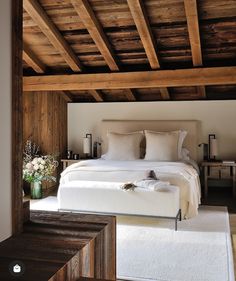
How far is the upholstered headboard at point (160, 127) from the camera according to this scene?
6.46 m

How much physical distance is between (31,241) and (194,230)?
272cm

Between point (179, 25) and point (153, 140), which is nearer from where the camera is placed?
point (179, 25)

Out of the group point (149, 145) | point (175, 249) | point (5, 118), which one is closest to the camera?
point (5, 118)

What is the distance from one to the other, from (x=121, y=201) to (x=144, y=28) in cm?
227

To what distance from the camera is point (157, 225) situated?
424 cm

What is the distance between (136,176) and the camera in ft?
15.6

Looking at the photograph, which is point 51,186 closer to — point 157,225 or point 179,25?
point 157,225

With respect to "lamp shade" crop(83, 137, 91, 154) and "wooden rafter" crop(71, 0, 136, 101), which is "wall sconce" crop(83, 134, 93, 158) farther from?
"wooden rafter" crop(71, 0, 136, 101)

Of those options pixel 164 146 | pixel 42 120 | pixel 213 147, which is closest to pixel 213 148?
pixel 213 147

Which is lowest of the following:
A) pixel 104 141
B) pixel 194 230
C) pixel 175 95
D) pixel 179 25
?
pixel 194 230

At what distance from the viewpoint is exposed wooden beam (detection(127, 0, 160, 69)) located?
4117 millimetres

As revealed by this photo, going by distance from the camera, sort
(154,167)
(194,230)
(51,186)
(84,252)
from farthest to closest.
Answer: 1. (51,186)
2. (154,167)
3. (194,230)
4. (84,252)

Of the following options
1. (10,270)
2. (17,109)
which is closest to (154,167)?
(17,109)

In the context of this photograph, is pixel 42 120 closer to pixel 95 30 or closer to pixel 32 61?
pixel 32 61
